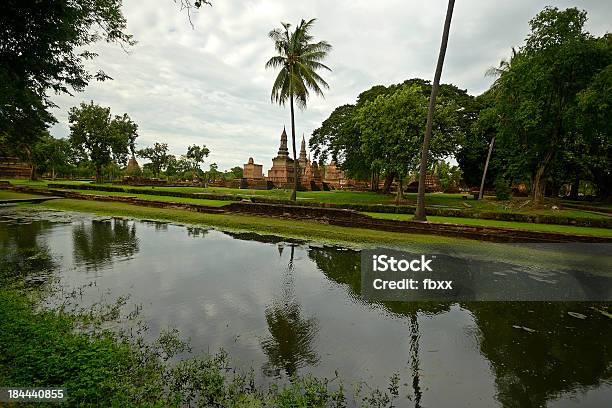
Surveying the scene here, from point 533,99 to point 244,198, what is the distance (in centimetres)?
1938

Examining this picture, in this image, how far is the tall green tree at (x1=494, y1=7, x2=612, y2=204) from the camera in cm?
1734

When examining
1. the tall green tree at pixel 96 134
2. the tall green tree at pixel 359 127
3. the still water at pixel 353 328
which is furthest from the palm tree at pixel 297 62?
the tall green tree at pixel 96 134

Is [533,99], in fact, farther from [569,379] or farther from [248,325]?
[248,325]

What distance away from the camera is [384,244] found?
11234 millimetres

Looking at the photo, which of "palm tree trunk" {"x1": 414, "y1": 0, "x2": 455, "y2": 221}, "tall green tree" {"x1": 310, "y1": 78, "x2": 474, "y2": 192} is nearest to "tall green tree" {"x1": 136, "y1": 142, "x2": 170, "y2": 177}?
"tall green tree" {"x1": 310, "y1": 78, "x2": 474, "y2": 192}

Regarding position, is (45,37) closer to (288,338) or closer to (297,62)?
(288,338)

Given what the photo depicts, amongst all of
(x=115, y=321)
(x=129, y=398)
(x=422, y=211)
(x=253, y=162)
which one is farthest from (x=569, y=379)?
(x=253, y=162)

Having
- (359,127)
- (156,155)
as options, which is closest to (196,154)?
(156,155)

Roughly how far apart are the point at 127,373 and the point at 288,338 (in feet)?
6.44

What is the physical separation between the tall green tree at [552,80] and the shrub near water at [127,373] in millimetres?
20062

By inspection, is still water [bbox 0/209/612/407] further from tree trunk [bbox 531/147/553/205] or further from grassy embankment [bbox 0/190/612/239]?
tree trunk [bbox 531/147/553/205]

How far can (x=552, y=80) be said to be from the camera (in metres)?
18.3

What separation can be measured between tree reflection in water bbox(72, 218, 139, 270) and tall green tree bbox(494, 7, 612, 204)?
21.0 m

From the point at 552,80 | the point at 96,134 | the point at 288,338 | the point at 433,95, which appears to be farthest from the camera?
the point at 96,134
